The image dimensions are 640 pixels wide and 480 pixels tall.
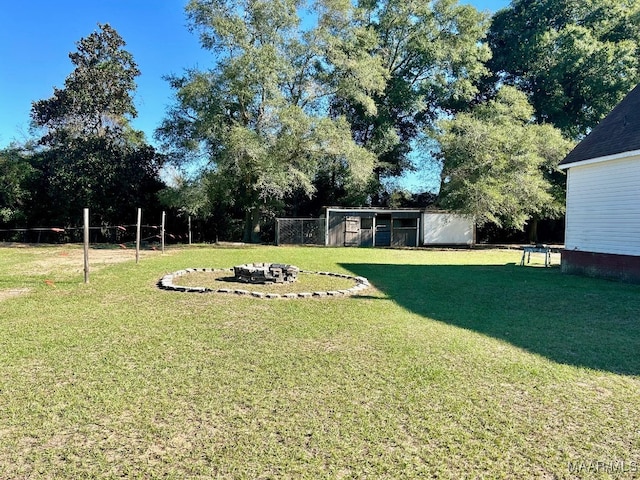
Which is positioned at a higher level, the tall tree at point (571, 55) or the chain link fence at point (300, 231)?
the tall tree at point (571, 55)

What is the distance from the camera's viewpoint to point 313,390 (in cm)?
305

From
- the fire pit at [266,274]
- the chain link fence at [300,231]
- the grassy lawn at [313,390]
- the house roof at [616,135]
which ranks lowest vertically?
the grassy lawn at [313,390]

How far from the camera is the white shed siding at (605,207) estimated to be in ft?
29.5

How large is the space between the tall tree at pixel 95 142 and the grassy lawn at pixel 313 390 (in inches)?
648

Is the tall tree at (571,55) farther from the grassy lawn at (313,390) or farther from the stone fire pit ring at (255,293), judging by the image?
the grassy lawn at (313,390)

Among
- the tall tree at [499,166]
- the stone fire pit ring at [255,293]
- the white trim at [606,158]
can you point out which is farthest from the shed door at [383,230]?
the stone fire pit ring at [255,293]

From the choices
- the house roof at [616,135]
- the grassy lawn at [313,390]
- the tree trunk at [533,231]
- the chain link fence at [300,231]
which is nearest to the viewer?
the grassy lawn at [313,390]

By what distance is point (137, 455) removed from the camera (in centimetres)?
219

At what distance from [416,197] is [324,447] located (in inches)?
1011

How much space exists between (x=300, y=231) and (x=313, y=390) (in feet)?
60.3

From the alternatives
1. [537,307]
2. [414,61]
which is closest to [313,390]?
[537,307]

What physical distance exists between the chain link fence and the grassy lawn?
48.7 ft

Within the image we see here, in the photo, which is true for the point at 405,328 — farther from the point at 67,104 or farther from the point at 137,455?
the point at 67,104

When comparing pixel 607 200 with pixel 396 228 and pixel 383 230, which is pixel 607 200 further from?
pixel 383 230
